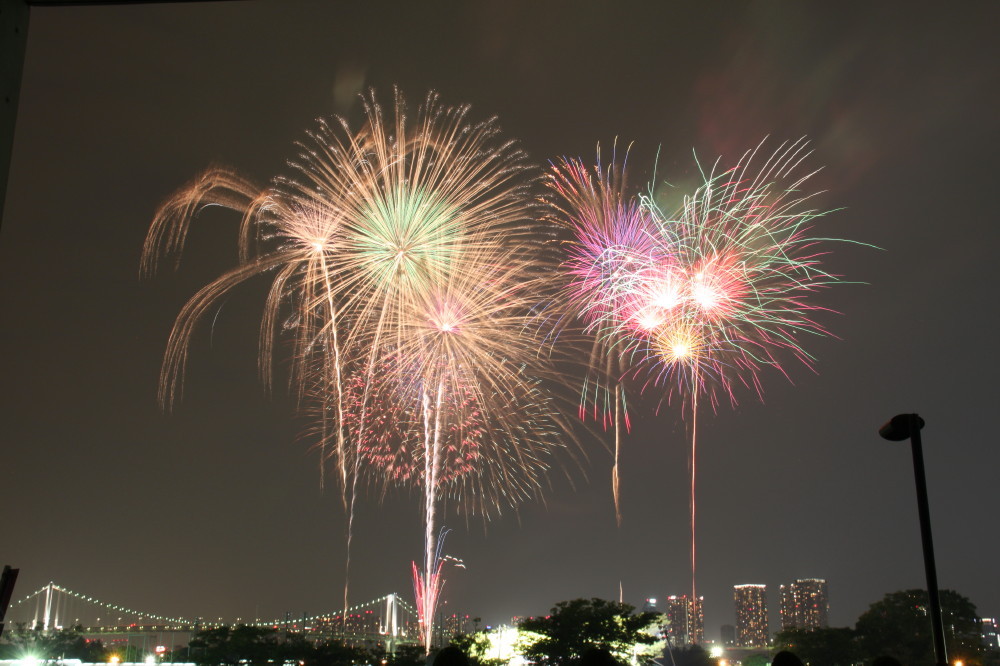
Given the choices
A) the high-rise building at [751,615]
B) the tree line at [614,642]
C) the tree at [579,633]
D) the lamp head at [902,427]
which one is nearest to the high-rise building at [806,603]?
the high-rise building at [751,615]

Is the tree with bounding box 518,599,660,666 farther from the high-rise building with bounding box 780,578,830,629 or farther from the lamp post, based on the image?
the high-rise building with bounding box 780,578,830,629

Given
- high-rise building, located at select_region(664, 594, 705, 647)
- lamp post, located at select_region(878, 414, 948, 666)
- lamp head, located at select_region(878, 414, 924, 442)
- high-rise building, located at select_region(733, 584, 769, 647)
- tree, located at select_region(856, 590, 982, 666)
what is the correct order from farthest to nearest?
1. high-rise building, located at select_region(733, 584, 769, 647)
2. high-rise building, located at select_region(664, 594, 705, 647)
3. tree, located at select_region(856, 590, 982, 666)
4. lamp head, located at select_region(878, 414, 924, 442)
5. lamp post, located at select_region(878, 414, 948, 666)

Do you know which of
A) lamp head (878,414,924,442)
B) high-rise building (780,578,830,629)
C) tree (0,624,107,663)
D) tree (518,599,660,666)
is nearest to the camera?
lamp head (878,414,924,442)

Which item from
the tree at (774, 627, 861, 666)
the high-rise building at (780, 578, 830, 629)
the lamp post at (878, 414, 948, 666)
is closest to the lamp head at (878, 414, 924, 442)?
the lamp post at (878, 414, 948, 666)

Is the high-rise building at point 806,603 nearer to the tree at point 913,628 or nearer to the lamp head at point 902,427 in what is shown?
the tree at point 913,628

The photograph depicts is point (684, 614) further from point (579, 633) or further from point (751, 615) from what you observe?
point (579, 633)

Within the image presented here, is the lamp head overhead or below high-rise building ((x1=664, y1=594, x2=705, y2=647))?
overhead
